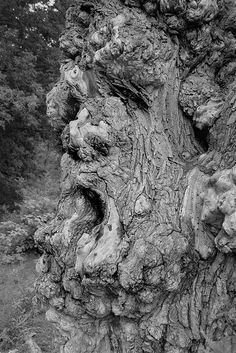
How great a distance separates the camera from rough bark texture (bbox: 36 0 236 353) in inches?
79.4

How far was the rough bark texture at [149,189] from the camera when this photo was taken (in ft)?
6.61

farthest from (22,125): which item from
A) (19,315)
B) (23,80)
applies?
(19,315)

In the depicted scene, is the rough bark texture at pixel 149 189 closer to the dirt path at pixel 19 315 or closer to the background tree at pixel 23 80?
the dirt path at pixel 19 315

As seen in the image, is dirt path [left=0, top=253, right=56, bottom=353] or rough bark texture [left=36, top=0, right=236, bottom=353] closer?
rough bark texture [left=36, top=0, right=236, bottom=353]

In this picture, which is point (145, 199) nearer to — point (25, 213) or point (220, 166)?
point (220, 166)

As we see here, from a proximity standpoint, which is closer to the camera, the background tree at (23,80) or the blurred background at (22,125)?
the blurred background at (22,125)

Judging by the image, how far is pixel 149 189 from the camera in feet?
7.16

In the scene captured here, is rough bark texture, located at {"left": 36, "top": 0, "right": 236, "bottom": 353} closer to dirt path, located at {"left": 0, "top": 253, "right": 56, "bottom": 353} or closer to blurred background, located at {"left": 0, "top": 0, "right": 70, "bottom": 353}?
dirt path, located at {"left": 0, "top": 253, "right": 56, "bottom": 353}

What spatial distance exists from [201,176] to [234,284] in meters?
0.65

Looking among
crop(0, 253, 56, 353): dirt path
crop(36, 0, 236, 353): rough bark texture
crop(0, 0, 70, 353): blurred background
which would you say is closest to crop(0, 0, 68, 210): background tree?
crop(0, 0, 70, 353): blurred background

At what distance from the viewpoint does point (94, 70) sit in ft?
8.17

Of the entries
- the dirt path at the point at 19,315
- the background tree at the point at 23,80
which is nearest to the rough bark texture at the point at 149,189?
the dirt path at the point at 19,315

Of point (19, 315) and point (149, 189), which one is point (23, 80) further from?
point (149, 189)

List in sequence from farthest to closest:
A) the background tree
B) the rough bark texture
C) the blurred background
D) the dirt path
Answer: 1. the background tree
2. the blurred background
3. the dirt path
4. the rough bark texture
